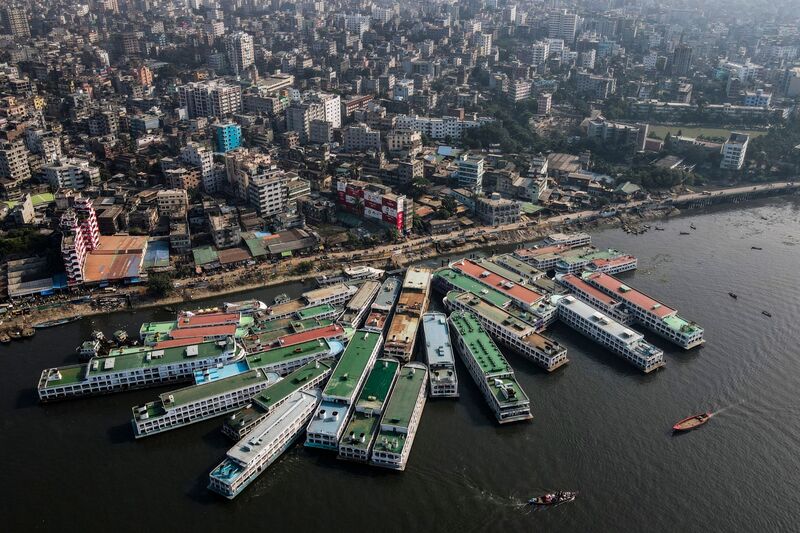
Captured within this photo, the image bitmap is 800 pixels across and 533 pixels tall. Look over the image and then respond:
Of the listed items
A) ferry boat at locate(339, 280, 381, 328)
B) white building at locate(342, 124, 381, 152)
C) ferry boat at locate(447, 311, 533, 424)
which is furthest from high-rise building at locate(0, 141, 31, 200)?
ferry boat at locate(447, 311, 533, 424)

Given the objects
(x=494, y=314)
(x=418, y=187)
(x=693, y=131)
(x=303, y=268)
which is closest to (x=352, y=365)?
(x=494, y=314)

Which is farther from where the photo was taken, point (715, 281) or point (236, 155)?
point (236, 155)

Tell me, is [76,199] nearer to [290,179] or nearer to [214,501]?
[290,179]

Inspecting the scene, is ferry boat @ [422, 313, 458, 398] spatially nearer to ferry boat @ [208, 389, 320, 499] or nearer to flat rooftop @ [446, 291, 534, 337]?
flat rooftop @ [446, 291, 534, 337]

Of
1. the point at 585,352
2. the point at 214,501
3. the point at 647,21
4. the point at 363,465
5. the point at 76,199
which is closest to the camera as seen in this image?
the point at 214,501

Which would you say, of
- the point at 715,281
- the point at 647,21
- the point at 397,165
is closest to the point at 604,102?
the point at 397,165

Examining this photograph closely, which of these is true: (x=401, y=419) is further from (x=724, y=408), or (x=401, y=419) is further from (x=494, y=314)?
(x=724, y=408)
